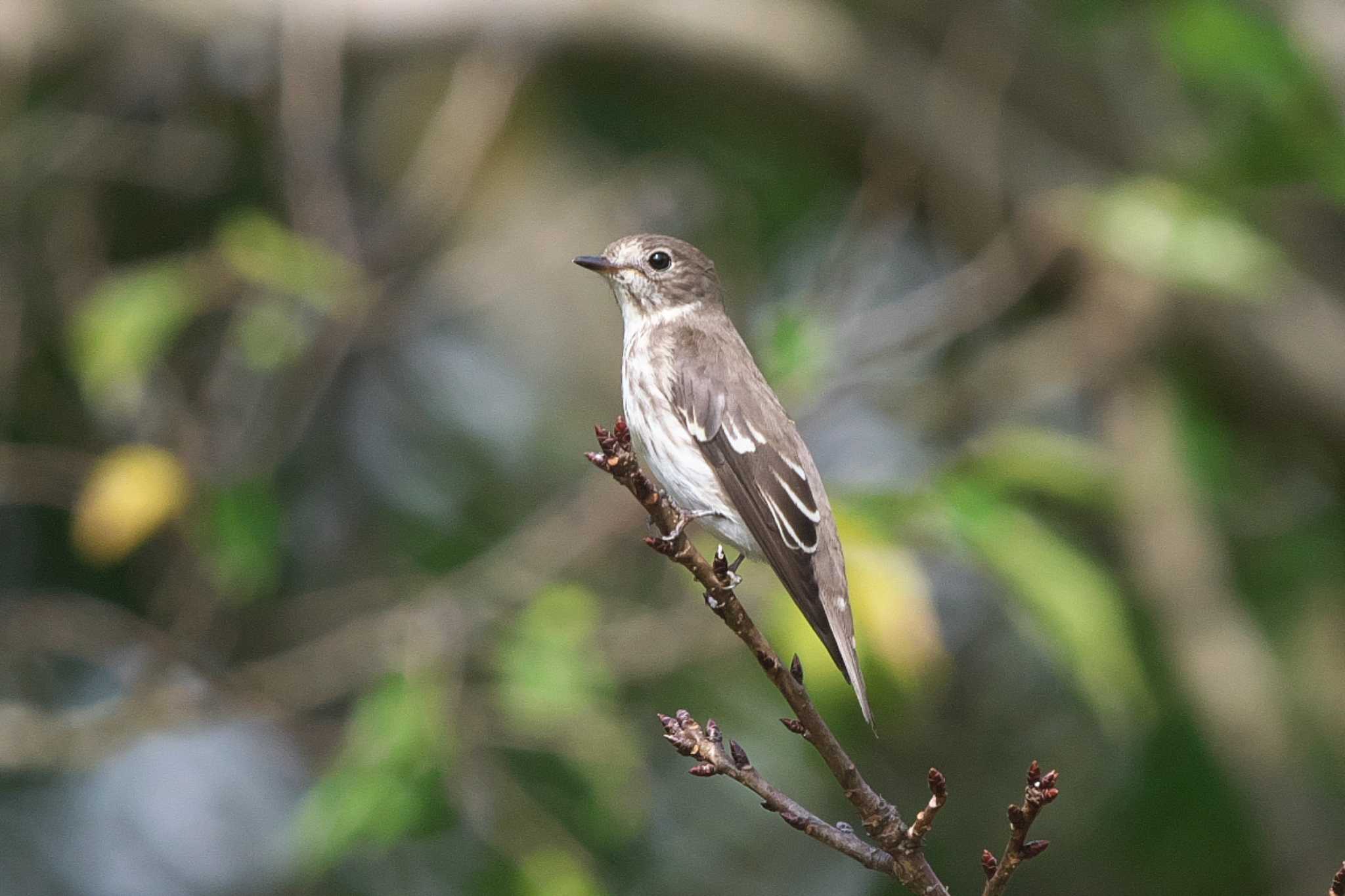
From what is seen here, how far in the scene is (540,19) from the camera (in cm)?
579

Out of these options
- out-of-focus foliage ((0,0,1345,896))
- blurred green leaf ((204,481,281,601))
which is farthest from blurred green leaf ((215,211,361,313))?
blurred green leaf ((204,481,281,601))

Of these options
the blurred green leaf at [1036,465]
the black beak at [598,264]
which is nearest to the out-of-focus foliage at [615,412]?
the blurred green leaf at [1036,465]

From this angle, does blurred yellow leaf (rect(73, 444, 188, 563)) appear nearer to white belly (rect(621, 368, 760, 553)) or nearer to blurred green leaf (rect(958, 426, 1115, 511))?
white belly (rect(621, 368, 760, 553))

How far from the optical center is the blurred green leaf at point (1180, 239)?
441 centimetres

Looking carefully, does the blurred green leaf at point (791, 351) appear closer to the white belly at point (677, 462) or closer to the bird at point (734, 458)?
the bird at point (734, 458)

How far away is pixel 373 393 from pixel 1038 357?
279cm

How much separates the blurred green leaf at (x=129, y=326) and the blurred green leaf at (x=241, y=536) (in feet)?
1.40

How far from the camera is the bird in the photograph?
10.4 ft

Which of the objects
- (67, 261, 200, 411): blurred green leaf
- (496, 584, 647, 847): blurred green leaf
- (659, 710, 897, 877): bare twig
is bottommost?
(659, 710, 897, 877): bare twig

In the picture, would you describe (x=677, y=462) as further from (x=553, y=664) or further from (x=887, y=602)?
(x=553, y=664)

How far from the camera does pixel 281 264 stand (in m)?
4.45

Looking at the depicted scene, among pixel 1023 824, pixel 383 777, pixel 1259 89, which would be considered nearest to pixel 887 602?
pixel 383 777

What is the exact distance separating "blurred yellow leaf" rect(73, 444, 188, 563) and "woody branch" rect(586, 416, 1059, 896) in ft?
8.35

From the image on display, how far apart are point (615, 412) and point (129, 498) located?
273 centimetres
